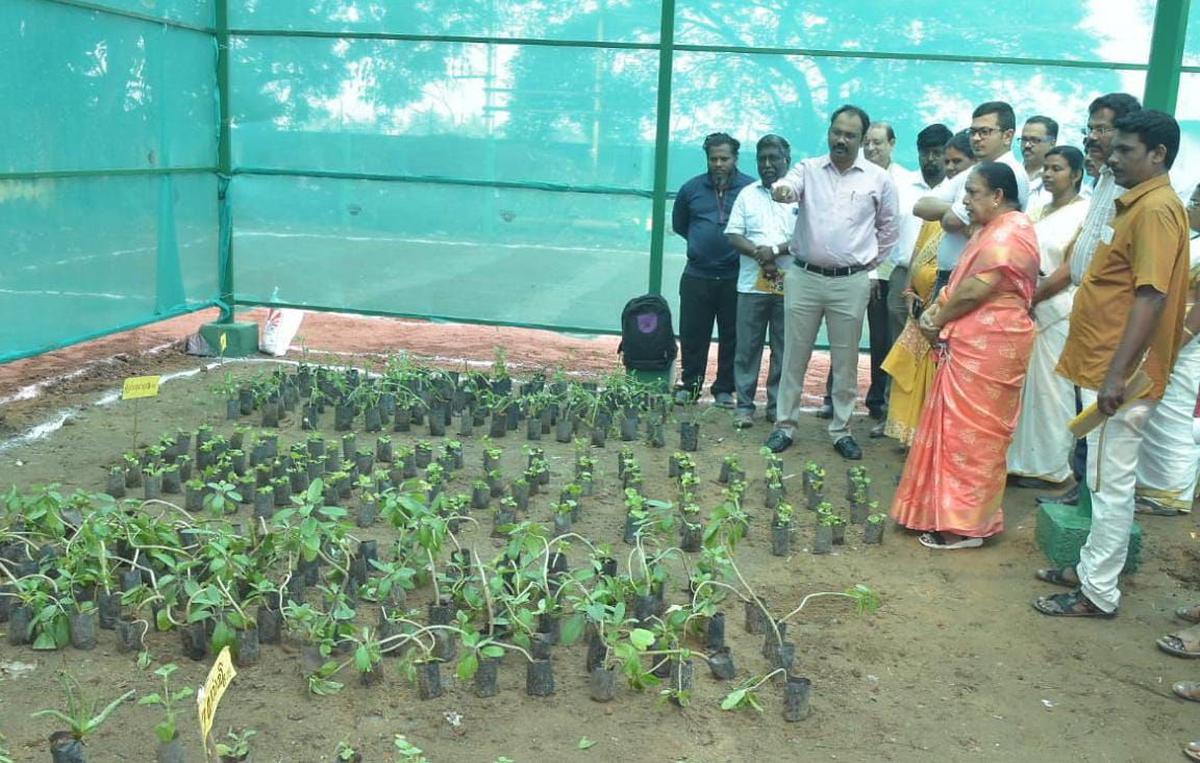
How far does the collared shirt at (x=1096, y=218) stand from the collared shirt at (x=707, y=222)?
9.53 feet

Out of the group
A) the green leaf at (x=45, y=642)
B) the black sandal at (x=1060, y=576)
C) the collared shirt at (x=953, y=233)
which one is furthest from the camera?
the collared shirt at (x=953, y=233)

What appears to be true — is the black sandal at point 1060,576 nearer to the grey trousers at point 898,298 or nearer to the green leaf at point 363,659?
the grey trousers at point 898,298

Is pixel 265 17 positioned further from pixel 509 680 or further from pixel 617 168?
pixel 509 680

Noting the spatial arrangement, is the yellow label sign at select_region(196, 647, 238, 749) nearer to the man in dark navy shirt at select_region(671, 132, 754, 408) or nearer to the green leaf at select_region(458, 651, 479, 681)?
the green leaf at select_region(458, 651, 479, 681)

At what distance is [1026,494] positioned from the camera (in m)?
6.11

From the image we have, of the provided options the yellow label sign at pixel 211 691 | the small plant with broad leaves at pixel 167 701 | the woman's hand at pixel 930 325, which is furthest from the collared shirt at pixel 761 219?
the yellow label sign at pixel 211 691

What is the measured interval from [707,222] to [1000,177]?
8.49 feet

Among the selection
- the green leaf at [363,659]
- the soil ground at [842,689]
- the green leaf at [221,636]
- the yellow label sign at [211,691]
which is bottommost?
the soil ground at [842,689]

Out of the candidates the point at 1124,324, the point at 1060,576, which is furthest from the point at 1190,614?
the point at 1124,324

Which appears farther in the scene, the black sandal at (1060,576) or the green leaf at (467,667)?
the black sandal at (1060,576)

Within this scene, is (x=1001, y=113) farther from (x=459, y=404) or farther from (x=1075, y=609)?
(x=459, y=404)

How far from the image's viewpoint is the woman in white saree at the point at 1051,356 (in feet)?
18.5

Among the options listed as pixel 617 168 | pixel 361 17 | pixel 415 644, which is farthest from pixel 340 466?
pixel 361 17

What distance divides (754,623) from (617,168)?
4818 mm
